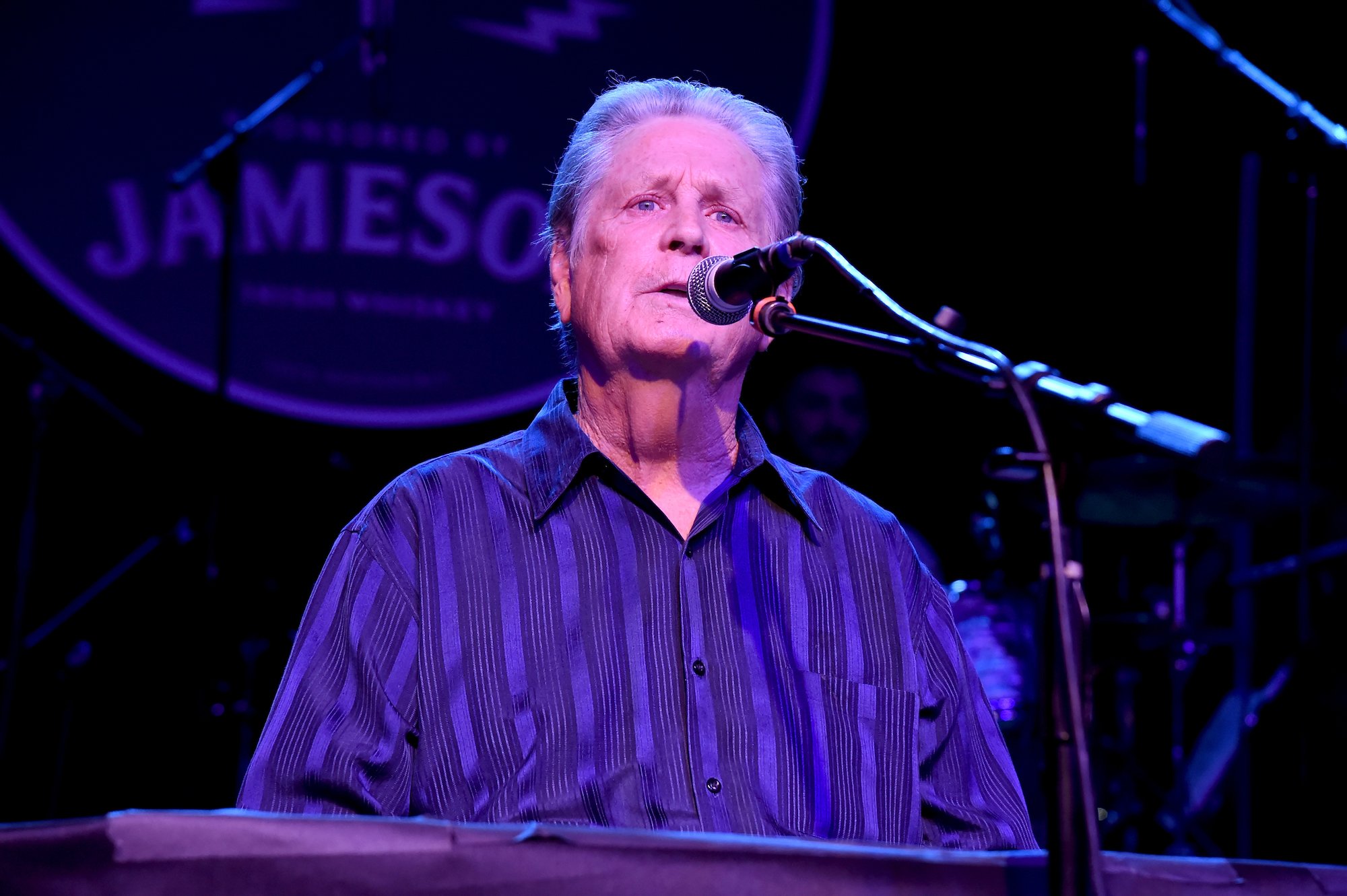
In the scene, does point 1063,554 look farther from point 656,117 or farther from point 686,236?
point 656,117

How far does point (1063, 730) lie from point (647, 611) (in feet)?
2.80

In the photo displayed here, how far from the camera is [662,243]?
1.99 m

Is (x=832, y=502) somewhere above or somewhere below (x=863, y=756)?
above

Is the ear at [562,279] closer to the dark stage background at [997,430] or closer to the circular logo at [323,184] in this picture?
the dark stage background at [997,430]

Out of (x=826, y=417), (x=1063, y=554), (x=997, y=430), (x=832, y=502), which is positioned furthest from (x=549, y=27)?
(x=1063, y=554)

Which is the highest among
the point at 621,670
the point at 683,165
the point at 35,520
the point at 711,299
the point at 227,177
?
the point at 227,177

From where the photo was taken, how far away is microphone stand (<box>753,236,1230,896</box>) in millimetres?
997

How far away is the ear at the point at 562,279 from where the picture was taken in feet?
7.21

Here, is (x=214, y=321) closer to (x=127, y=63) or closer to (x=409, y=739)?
(x=127, y=63)

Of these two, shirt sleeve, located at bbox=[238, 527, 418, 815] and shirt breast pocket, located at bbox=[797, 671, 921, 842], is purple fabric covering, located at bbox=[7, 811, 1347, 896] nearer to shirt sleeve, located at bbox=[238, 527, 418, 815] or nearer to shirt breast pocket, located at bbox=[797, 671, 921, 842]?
shirt sleeve, located at bbox=[238, 527, 418, 815]

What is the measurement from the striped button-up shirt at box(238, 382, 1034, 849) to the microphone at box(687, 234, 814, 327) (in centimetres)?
47

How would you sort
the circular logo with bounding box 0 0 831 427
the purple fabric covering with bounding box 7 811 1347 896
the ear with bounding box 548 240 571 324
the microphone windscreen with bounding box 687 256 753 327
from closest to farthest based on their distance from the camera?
the purple fabric covering with bounding box 7 811 1347 896 → the microphone windscreen with bounding box 687 256 753 327 → the ear with bounding box 548 240 571 324 → the circular logo with bounding box 0 0 831 427

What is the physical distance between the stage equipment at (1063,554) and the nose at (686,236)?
2.43 ft

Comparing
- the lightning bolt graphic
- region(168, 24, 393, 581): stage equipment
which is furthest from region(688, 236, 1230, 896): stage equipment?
the lightning bolt graphic
